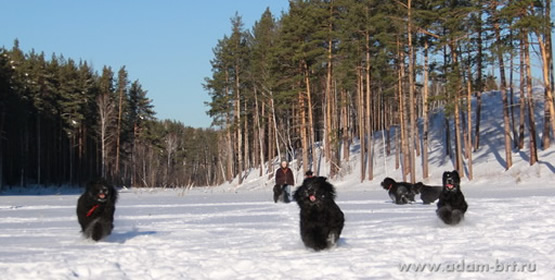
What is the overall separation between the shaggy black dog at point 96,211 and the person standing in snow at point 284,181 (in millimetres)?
10085

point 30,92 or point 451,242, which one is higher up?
point 30,92

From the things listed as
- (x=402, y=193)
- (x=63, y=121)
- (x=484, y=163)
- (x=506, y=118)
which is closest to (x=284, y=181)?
(x=402, y=193)

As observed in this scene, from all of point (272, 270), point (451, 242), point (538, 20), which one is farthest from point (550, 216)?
point (538, 20)

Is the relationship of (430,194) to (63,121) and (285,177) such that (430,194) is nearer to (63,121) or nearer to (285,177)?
(285,177)

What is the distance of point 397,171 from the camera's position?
125 ft

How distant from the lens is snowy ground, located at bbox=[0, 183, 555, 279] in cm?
631

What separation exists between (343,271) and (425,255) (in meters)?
1.52

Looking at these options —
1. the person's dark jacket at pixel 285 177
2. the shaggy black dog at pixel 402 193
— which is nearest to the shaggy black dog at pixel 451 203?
the shaggy black dog at pixel 402 193

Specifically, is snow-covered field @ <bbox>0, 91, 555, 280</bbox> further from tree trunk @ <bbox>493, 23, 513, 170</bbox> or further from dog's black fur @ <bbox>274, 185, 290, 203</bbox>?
tree trunk @ <bbox>493, 23, 513, 170</bbox>

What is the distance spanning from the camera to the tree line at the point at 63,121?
51250mm

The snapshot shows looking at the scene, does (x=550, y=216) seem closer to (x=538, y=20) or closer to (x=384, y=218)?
(x=384, y=218)

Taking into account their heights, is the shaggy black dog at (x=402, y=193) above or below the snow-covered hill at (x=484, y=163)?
below

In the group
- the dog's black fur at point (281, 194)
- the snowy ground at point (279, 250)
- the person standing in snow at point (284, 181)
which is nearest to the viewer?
the snowy ground at point (279, 250)

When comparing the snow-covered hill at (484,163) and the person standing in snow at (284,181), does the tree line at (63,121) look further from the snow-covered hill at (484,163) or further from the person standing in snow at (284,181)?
the person standing in snow at (284,181)
